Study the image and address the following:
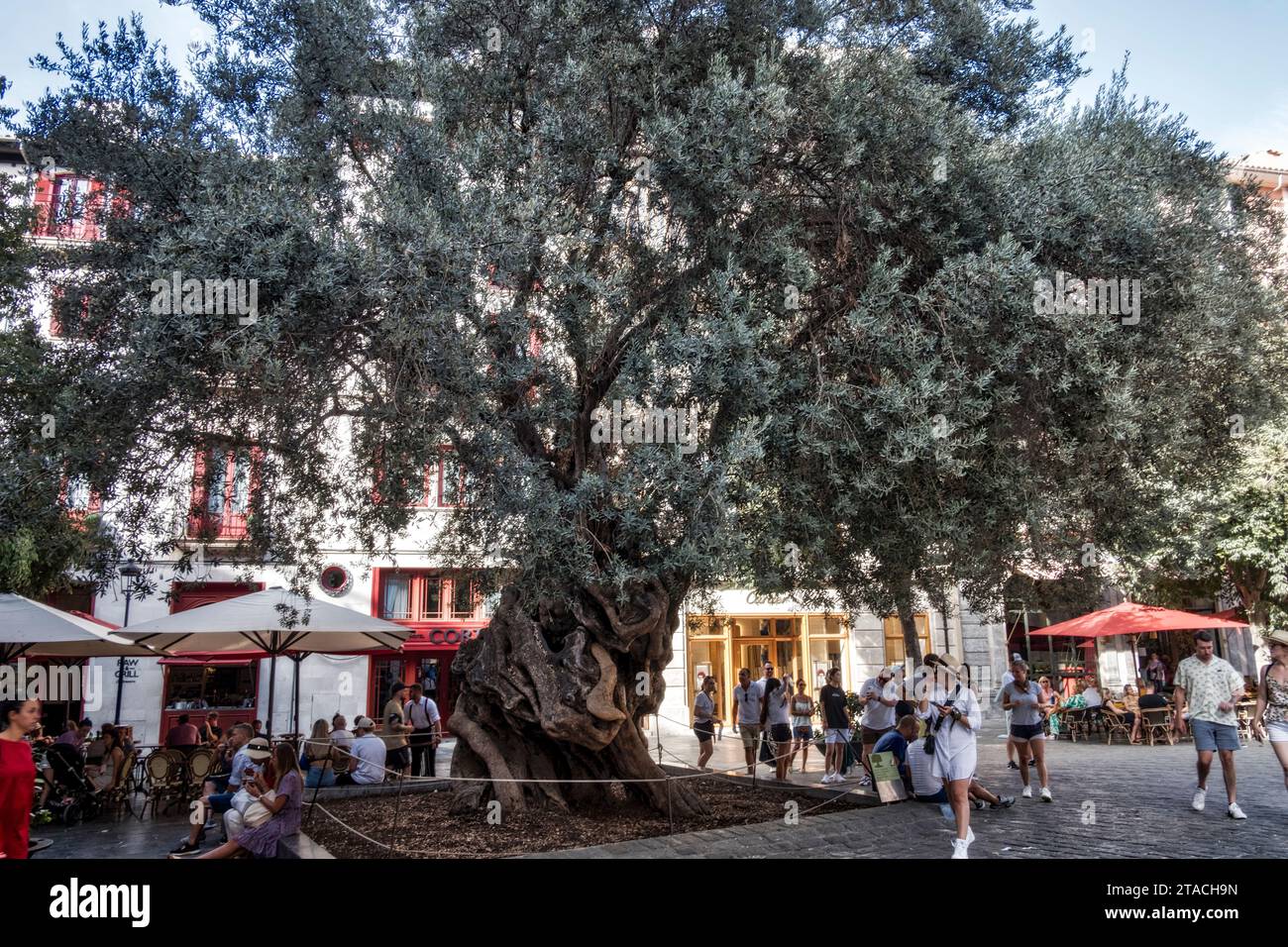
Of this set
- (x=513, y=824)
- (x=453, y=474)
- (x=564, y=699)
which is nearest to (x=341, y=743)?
(x=513, y=824)

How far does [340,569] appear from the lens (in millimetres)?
24609

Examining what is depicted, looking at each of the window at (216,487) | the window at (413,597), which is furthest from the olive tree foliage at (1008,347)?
the window at (413,597)

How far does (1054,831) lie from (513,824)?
5.69 m

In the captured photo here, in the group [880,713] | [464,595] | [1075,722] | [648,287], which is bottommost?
[1075,722]

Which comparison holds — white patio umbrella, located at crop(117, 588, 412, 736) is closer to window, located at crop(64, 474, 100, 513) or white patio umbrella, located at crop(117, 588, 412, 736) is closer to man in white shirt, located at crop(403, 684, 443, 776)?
man in white shirt, located at crop(403, 684, 443, 776)

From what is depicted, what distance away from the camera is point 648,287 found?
9453 millimetres

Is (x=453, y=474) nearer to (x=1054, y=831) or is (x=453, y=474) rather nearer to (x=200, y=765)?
(x=200, y=765)

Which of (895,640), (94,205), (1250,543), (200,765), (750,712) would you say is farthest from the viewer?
(895,640)

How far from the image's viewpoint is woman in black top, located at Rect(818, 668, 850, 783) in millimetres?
13945

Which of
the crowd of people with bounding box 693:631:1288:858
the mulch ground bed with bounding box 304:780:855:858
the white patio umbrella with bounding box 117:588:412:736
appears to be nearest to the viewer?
the crowd of people with bounding box 693:631:1288:858

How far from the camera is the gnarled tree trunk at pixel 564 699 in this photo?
9.52 metres

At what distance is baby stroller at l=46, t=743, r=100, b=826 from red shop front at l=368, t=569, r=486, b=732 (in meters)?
12.0

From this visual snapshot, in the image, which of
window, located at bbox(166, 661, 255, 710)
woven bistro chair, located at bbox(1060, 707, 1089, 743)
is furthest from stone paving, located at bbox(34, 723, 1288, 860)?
window, located at bbox(166, 661, 255, 710)

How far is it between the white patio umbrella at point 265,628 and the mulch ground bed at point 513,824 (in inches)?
107
